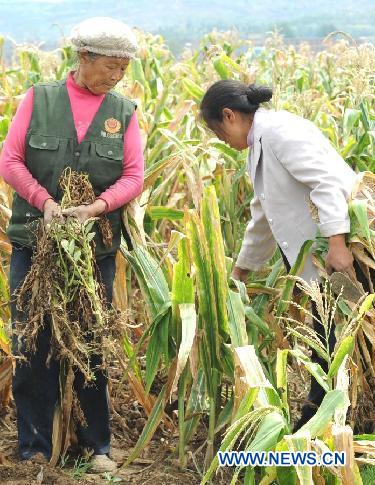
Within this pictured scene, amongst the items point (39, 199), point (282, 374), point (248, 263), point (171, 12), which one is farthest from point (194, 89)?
point (171, 12)

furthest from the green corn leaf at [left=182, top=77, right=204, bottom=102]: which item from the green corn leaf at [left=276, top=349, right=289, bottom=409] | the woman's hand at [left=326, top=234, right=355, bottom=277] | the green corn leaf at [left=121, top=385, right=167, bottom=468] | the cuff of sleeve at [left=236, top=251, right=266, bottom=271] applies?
the green corn leaf at [left=276, top=349, right=289, bottom=409]

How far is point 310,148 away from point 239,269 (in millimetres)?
642

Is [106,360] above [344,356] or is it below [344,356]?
below

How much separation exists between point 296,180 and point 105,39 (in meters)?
0.73

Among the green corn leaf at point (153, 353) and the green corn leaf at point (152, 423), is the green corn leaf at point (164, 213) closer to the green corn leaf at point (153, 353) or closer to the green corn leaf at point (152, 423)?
the green corn leaf at point (153, 353)

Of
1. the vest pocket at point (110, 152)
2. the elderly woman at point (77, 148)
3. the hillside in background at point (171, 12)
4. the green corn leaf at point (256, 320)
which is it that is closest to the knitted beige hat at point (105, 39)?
the elderly woman at point (77, 148)

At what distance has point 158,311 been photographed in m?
2.88

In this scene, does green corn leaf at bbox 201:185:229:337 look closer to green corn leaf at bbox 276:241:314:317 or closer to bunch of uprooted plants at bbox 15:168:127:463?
green corn leaf at bbox 276:241:314:317

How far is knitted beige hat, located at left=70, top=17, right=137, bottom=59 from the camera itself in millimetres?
2666

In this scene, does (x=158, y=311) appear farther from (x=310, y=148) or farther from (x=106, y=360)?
(x=310, y=148)

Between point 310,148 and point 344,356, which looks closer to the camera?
point 344,356

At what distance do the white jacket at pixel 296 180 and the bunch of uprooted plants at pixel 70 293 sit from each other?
0.56 m

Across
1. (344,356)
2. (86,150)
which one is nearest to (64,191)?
(86,150)

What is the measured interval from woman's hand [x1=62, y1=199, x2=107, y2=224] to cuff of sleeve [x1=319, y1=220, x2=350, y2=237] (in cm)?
67
